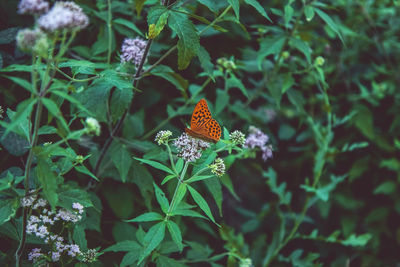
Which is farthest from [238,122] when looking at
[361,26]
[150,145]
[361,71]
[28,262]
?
[28,262]

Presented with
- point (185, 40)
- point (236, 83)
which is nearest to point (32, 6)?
point (185, 40)

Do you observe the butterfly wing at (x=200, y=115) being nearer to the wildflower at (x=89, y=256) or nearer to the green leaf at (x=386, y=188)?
the wildflower at (x=89, y=256)

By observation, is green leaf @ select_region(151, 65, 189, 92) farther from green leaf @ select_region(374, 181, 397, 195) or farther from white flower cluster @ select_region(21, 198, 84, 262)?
green leaf @ select_region(374, 181, 397, 195)

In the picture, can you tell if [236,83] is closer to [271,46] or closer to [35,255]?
[271,46]

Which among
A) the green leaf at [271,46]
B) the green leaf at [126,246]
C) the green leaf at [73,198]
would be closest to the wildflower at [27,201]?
the green leaf at [73,198]

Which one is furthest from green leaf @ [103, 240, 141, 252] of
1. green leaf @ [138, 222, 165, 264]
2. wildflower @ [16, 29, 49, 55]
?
wildflower @ [16, 29, 49, 55]

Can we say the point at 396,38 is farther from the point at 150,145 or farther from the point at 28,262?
the point at 28,262
